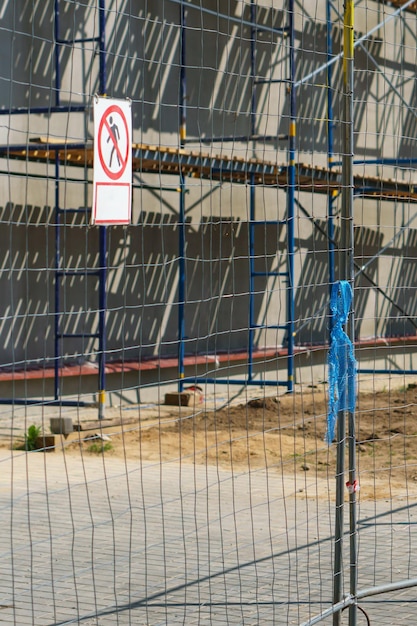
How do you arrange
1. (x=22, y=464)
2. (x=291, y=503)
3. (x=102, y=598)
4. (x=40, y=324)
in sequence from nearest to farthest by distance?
1. (x=102, y=598)
2. (x=291, y=503)
3. (x=22, y=464)
4. (x=40, y=324)

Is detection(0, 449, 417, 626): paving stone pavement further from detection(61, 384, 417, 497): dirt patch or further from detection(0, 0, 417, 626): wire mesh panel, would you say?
detection(61, 384, 417, 497): dirt patch

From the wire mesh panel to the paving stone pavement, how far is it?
0.09ft

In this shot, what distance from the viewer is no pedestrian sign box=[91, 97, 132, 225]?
4641mm

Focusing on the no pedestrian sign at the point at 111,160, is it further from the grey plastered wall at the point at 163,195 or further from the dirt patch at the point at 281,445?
the grey plastered wall at the point at 163,195

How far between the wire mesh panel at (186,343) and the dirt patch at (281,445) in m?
0.05

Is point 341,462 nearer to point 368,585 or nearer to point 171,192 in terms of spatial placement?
point 368,585

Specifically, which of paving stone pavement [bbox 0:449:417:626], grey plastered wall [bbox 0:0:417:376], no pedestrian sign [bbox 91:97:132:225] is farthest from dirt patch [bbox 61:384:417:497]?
no pedestrian sign [bbox 91:97:132:225]

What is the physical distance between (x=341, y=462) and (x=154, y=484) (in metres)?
5.02

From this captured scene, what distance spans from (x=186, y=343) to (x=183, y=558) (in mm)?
9043

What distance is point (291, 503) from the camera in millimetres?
9172

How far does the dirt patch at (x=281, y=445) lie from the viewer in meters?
10.1

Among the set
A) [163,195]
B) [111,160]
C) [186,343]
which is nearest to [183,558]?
[111,160]

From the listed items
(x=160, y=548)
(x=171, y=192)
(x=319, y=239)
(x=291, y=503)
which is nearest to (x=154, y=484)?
(x=291, y=503)

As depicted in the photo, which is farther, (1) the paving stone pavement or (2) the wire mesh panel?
(2) the wire mesh panel
